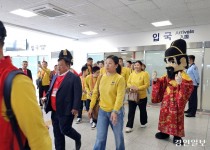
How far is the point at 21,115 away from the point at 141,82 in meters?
3.35

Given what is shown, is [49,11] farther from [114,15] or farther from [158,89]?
[158,89]

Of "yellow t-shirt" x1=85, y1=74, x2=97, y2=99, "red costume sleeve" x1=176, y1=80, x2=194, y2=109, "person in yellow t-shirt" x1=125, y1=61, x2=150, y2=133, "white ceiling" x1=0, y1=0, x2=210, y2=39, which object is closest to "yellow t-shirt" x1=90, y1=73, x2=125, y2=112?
"red costume sleeve" x1=176, y1=80, x2=194, y2=109

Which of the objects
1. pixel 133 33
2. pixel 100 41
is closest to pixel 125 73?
pixel 133 33

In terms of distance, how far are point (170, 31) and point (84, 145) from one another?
544 cm

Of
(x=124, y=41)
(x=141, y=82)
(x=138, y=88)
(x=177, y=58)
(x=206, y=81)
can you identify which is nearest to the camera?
(x=177, y=58)

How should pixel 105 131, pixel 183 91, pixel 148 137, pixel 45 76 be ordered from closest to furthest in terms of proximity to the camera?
pixel 105 131 < pixel 183 91 < pixel 148 137 < pixel 45 76

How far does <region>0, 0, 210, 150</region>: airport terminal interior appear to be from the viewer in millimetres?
3757

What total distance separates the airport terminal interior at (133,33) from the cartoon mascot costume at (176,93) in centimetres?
30

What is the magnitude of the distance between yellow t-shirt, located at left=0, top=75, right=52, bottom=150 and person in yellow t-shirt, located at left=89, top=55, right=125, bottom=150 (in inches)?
57.4

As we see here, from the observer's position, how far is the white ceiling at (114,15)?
4.35 m

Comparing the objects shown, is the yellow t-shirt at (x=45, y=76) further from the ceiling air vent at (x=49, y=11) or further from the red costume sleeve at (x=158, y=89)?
the red costume sleeve at (x=158, y=89)

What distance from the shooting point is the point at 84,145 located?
3178mm

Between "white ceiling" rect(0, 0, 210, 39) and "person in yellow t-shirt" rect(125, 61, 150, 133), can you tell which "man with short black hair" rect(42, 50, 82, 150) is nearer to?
"person in yellow t-shirt" rect(125, 61, 150, 133)

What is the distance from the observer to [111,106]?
241 centimetres
